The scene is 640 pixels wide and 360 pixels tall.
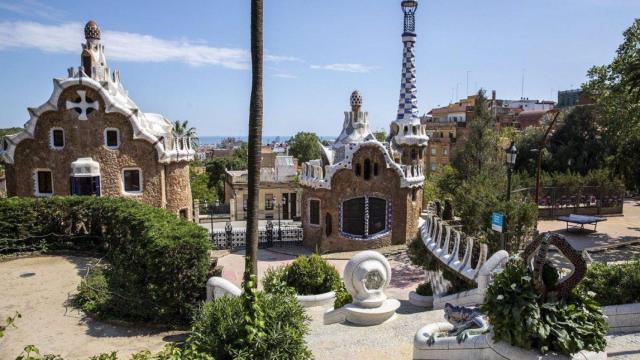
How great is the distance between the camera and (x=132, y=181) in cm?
2558

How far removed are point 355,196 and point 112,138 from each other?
1363 centimetres

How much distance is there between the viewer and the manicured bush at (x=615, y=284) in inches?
363

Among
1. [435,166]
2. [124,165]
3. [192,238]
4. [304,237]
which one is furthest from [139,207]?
[435,166]

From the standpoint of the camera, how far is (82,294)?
569 inches

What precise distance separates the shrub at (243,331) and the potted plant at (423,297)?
25.3 ft

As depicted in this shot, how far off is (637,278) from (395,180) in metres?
A: 18.5

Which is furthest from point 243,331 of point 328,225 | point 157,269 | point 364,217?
point 364,217

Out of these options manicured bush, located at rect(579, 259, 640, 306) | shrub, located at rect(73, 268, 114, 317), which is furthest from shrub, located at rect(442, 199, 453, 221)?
shrub, located at rect(73, 268, 114, 317)

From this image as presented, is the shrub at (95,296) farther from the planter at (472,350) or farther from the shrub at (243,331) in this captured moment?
the planter at (472,350)

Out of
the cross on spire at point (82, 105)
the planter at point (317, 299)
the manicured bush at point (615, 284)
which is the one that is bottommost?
the planter at point (317, 299)

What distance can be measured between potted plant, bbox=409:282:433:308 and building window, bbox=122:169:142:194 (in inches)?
664

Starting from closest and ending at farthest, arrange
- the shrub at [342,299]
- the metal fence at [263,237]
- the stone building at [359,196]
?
the shrub at [342,299] < the stone building at [359,196] < the metal fence at [263,237]

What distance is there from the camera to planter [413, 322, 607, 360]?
21.5ft

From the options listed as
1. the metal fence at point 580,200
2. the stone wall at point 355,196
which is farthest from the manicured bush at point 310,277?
the metal fence at point 580,200
